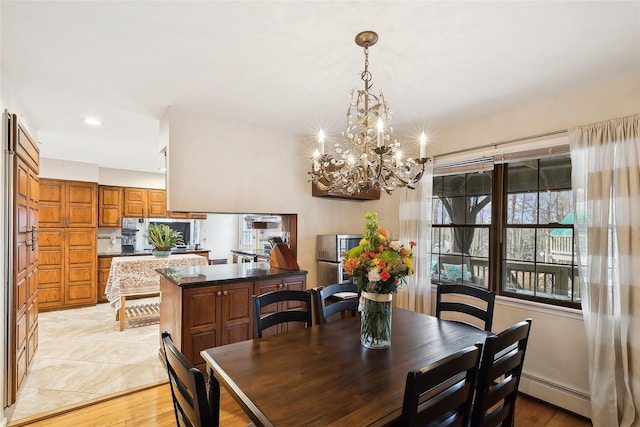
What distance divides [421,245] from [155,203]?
5453 millimetres

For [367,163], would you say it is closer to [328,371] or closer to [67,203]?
[328,371]

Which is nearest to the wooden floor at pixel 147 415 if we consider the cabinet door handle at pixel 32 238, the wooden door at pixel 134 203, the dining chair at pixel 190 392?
the dining chair at pixel 190 392

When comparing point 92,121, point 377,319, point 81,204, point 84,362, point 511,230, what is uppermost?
point 92,121

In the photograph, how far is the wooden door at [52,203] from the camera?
16.4 feet

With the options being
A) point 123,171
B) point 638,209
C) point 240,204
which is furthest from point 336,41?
point 123,171

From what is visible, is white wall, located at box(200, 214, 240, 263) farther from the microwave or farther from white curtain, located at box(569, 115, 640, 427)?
white curtain, located at box(569, 115, 640, 427)

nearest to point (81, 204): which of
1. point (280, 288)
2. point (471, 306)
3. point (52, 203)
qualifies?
point (52, 203)

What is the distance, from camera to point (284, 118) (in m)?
3.19

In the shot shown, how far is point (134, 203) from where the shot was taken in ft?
20.2

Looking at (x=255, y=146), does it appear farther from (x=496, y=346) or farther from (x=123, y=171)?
(x=123, y=171)

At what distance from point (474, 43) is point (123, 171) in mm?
6417

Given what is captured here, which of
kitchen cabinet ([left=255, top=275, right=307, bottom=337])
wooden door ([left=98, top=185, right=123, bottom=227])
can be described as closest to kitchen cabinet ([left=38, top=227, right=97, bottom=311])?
wooden door ([left=98, top=185, right=123, bottom=227])

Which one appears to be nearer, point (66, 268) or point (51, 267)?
point (51, 267)

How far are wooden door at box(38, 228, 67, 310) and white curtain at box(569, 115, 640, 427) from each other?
22.7ft
